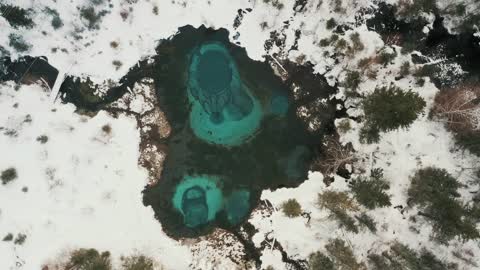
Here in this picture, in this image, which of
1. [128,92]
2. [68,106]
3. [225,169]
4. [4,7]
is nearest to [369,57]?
[225,169]

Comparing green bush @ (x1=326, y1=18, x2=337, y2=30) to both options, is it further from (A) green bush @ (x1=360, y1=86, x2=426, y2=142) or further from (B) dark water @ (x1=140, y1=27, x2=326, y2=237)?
(A) green bush @ (x1=360, y1=86, x2=426, y2=142)

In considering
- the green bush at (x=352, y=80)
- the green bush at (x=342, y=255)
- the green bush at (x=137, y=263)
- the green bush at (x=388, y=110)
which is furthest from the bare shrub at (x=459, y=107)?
the green bush at (x=137, y=263)

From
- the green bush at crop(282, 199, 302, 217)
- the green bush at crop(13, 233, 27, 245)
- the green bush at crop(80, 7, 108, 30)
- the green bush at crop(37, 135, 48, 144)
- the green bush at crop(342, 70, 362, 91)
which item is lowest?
the green bush at crop(13, 233, 27, 245)

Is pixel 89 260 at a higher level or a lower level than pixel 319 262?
lower

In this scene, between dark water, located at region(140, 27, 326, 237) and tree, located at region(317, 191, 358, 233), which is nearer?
tree, located at region(317, 191, 358, 233)

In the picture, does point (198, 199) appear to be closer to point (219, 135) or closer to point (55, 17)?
point (219, 135)

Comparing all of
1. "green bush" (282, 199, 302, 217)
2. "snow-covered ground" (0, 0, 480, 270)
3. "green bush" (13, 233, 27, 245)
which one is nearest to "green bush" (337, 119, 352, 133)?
"snow-covered ground" (0, 0, 480, 270)

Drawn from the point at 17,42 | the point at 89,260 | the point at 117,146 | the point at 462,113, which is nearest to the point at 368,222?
the point at 462,113

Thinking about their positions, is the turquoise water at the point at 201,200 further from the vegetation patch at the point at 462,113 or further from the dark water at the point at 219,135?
the vegetation patch at the point at 462,113

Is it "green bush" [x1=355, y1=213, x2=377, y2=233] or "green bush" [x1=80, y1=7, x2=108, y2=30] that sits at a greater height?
"green bush" [x1=80, y1=7, x2=108, y2=30]
